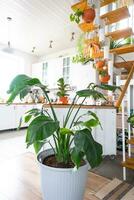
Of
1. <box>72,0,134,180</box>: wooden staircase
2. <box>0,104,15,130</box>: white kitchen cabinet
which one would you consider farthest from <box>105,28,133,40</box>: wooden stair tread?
<box>0,104,15,130</box>: white kitchen cabinet

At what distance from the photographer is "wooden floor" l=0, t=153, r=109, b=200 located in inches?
66.0

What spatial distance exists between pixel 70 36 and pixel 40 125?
416cm

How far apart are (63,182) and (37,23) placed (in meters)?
3.77

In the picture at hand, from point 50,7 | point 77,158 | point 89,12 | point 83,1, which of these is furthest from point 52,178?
point 50,7

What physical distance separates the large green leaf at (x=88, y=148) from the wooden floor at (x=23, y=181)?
799mm

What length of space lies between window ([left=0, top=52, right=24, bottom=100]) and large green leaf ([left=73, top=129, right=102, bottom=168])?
16.1 feet

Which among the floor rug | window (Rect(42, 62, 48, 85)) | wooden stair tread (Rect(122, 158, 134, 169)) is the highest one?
window (Rect(42, 62, 48, 85))

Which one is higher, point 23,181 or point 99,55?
point 99,55

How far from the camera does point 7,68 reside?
5895 mm

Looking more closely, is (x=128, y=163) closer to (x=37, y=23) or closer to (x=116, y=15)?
(x=116, y=15)

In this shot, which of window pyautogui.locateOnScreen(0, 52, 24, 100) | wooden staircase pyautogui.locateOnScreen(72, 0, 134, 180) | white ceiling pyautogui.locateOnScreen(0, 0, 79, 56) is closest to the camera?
wooden staircase pyautogui.locateOnScreen(72, 0, 134, 180)

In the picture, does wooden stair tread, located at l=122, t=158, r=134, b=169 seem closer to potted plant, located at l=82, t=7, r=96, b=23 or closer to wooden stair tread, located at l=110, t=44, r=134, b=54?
wooden stair tread, located at l=110, t=44, r=134, b=54

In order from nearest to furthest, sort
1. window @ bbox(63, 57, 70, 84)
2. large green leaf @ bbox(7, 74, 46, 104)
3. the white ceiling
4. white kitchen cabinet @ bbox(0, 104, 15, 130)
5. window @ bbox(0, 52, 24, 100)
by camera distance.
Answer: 1. large green leaf @ bbox(7, 74, 46, 104)
2. the white ceiling
3. white kitchen cabinet @ bbox(0, 104, 15, 130)
4. window @ bbox(63, 57, 70, 84)
5. window @ bbox(0, 52, 24, 100)

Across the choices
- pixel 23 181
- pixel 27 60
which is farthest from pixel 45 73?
pixel 23 181
